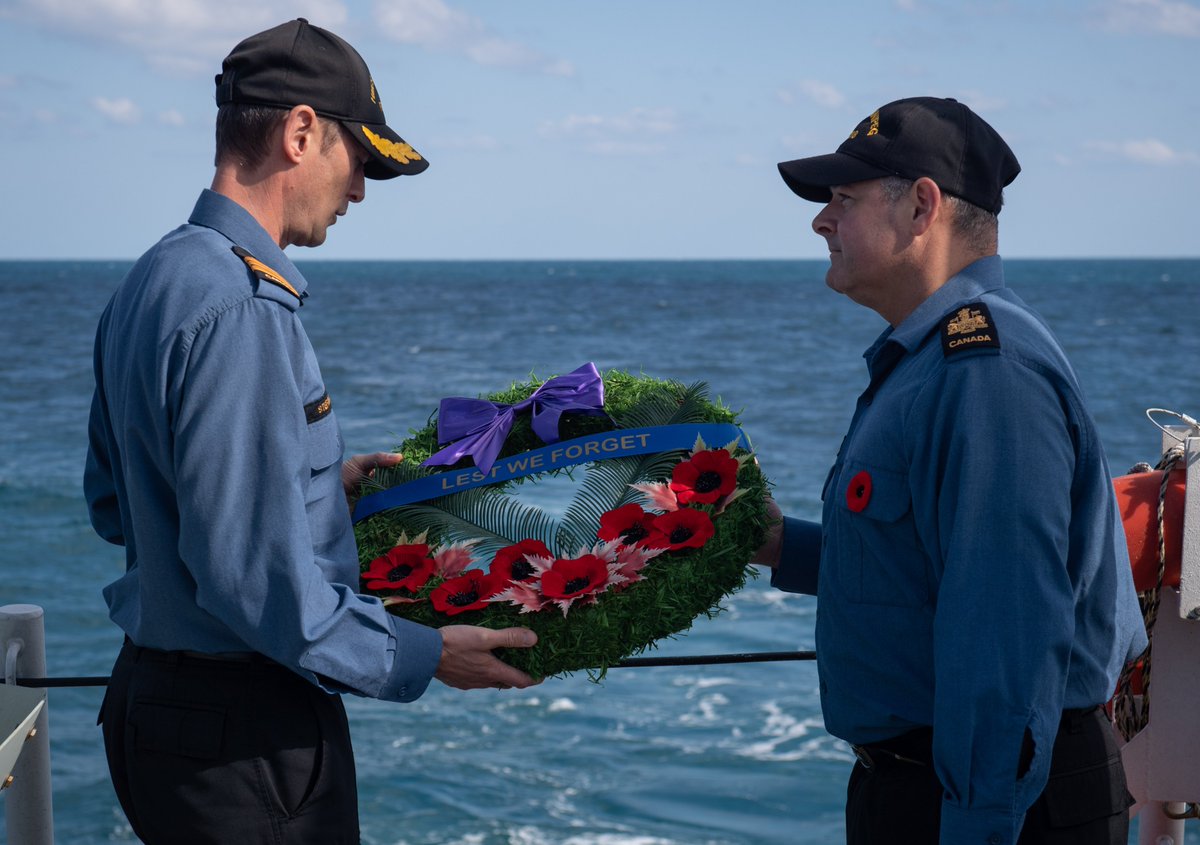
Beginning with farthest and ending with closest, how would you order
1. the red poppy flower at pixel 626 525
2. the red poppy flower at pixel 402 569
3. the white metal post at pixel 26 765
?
the white metal post at pixel 26 765, the red poppy flower at pixel 626 525, the red poppy flower at pixel 402 569

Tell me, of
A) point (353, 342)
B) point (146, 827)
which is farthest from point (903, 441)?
point (353, 342)

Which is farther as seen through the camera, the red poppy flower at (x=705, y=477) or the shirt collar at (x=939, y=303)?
the red poppy flower at (x=705, y=477)

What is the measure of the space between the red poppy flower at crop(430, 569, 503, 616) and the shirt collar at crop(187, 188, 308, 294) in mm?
629

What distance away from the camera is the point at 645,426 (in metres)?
2.82

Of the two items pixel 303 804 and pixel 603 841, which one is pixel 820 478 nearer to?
pixel 603 841

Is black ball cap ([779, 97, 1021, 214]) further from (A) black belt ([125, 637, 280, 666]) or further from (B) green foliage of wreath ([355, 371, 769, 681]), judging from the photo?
(A) black belt ([125, 637, 280, 666])

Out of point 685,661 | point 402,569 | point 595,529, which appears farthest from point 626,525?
point 402,569

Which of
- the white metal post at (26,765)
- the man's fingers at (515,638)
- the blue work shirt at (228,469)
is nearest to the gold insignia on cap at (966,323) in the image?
the man's fingers at (515,638)

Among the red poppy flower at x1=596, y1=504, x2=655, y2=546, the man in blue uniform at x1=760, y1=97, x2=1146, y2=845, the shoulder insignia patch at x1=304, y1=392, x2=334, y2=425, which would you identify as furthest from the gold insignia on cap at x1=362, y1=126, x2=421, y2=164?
the red poppy flower at x1=596, y1=504, x2=655, y2=546

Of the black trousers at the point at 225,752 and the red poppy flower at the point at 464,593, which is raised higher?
the red poppy flower at the point at 464,593

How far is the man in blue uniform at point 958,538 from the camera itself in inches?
75.1

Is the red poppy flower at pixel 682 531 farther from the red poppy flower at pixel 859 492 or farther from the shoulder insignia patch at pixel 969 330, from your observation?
the shoulder insignia patch at pixel 969 330

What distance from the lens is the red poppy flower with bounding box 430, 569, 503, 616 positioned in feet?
8.05

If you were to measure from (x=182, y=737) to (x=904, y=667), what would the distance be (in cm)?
119
